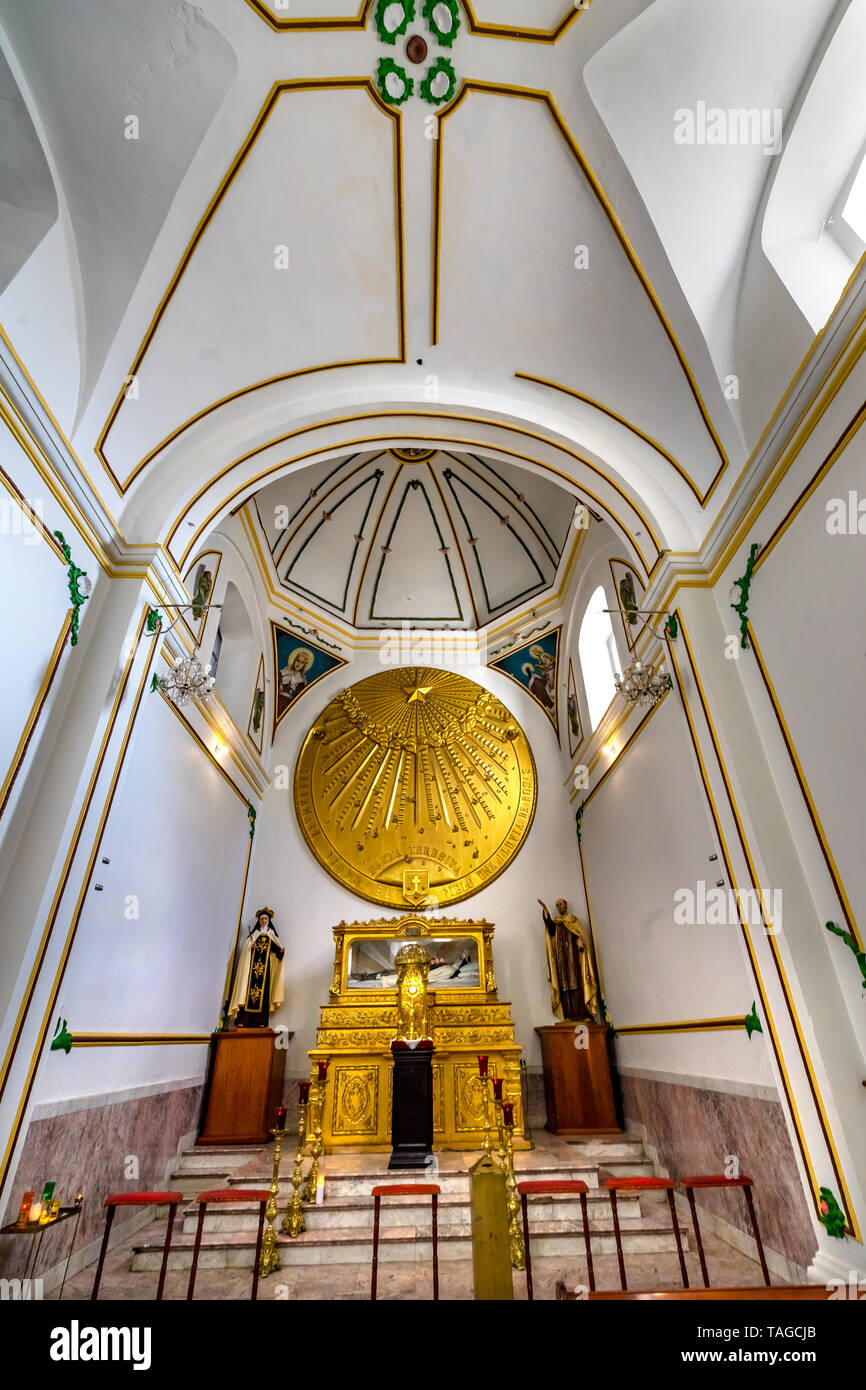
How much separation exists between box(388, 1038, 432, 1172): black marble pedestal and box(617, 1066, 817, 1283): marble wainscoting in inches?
88.9

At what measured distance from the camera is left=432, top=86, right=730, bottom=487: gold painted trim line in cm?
452

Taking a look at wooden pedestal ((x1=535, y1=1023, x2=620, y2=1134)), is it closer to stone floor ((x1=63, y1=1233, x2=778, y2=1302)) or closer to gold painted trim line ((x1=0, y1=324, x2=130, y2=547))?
stone floor ((x1=63, y1=1233, x2=778, y2=1302))

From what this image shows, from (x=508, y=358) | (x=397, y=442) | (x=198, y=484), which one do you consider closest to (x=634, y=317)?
(x=508, y=358)

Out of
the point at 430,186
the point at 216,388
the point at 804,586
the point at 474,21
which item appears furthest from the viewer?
the point at 216,388

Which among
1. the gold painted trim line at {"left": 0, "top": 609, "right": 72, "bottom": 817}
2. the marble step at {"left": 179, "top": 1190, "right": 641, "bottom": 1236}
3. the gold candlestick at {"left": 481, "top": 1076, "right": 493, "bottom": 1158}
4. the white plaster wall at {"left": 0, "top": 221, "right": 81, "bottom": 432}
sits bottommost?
the marble step at {"left": 179, "top": 1190, "right": 641, "bottom": 1236}

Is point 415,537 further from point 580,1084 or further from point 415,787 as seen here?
point 580,1084

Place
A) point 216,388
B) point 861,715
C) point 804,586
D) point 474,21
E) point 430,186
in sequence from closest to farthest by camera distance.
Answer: point 861,715 < point 804,586 < point 474,21 < point 430,186 < point 216,388

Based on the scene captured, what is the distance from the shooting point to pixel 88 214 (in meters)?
4.56

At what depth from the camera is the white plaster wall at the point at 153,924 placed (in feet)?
15.5

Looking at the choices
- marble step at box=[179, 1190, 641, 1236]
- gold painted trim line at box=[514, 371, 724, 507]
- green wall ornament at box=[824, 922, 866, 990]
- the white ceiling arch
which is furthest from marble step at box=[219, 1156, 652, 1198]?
gold painted trim line at box=[514, 371, 724, 507]

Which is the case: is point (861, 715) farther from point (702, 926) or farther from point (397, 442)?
point (397, 442)

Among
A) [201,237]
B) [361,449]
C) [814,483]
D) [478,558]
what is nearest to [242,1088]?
[361,449]
